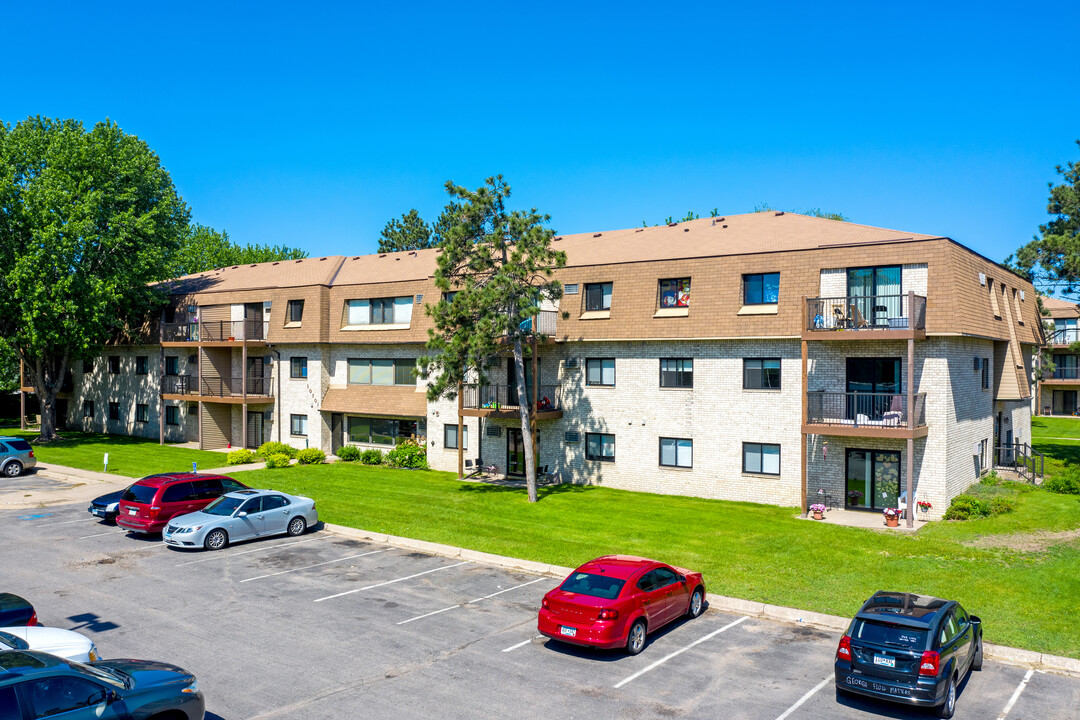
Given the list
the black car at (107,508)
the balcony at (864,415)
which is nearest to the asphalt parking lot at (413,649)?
the black car at (107,508)

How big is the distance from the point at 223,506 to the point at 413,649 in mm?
10966

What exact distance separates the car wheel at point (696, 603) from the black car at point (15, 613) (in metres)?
12.1

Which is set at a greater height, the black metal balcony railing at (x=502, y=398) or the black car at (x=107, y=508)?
the black metal balcony railing at (x=502, y=398)

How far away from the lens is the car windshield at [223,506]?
22141 mm

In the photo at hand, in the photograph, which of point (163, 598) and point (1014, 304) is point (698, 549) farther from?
point (1014, 304)

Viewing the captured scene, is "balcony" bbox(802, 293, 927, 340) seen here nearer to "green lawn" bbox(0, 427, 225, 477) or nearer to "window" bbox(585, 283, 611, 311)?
"window" bbox(585, 283, 611, 311)

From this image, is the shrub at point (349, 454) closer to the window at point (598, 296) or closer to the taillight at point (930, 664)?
the window at point (598, 296)

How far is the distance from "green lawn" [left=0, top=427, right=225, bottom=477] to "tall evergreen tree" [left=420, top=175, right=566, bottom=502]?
1598 cm

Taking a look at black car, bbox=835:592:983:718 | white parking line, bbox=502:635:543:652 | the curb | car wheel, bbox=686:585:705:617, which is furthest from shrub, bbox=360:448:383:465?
black car, bbox=835:592:983:718

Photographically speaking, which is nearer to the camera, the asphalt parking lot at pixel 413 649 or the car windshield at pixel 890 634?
the car windshield at pixel 890 634

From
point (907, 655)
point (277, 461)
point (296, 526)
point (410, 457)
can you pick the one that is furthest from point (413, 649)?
point (277, 461)

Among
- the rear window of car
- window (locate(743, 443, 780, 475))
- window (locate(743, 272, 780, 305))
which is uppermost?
window (locate(743, 272, 780, 305))

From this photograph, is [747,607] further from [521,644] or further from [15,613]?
[15,613]

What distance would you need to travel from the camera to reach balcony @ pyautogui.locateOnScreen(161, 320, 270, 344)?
A: 4097cm
